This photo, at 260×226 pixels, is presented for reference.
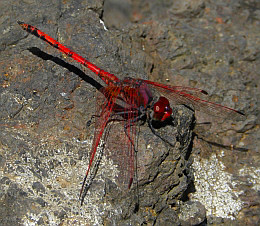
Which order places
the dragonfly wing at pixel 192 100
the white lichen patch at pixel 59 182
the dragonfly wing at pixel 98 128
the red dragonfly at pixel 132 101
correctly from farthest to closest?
the dragonfly wing at pixel 192 100 → the red dragonfly at pixel 132 101 → the dragonfly wing at pixel 98 128 → the white lichen patch at pixel 59 182

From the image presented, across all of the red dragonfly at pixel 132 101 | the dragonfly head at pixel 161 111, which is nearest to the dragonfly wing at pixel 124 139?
the red dragonfly at pixel 132 101

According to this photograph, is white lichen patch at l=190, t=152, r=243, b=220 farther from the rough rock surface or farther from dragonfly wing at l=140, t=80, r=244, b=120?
dragonfly wing at l=140, t=80, r=244, b=120

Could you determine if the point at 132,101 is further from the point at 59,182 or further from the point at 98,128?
the point at 59,182

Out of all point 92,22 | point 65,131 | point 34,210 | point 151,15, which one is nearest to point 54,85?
point 65,131

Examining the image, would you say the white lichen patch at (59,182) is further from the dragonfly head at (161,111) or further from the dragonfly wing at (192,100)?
the dragonfly wing at (192,100)

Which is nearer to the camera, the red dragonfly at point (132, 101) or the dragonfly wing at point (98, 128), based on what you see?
the dragonfly wing at point (98, 128)

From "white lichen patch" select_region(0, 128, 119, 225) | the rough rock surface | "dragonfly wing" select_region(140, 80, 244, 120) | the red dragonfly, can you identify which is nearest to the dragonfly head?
the red dragonfly

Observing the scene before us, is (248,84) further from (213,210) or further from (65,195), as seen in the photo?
(65,195)
